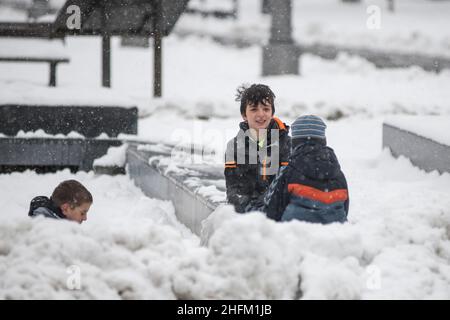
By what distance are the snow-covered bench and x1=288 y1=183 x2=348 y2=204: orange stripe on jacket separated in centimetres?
632

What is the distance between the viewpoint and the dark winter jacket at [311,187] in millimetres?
4398

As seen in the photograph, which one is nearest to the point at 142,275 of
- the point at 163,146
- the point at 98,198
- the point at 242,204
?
the point at 242,204

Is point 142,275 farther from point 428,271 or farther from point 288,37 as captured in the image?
point 288,37

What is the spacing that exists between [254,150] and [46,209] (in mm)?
→ 1324

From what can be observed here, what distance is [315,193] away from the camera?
4.40 m

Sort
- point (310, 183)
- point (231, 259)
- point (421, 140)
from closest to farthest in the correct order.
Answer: point (231, 259) < point (310, 183) < point (421, 140)

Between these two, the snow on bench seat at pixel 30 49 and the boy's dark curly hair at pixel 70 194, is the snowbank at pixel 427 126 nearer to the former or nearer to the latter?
the boy's dark curly hair at pixel 70 194

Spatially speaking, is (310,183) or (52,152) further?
(52,152)

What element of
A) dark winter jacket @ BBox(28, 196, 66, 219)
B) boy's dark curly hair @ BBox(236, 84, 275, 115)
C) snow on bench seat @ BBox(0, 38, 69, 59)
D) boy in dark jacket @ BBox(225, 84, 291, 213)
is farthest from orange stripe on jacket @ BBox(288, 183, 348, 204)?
snow on bench seat @ BBox(0, 38, 69, 59)

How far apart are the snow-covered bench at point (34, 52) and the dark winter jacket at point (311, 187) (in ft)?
20.5

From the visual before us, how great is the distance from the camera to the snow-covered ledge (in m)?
7.32

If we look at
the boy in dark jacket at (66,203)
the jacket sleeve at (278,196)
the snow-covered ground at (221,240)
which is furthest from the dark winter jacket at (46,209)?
the jacket sleeve at (278,196)

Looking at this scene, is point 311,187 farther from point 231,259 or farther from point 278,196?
point 231,259

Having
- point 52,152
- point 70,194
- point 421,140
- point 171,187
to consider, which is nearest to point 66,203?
point 70,194
